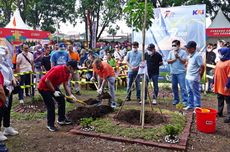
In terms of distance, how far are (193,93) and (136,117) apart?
1.81 meters

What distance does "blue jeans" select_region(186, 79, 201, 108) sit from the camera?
25.0 feet

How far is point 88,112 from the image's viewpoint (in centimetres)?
730

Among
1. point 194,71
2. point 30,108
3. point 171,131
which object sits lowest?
point 30,108

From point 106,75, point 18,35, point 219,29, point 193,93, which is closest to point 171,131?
point 193,93

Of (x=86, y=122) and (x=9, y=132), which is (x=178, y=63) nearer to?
(x=86, y=122)

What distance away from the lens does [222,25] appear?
978 inches

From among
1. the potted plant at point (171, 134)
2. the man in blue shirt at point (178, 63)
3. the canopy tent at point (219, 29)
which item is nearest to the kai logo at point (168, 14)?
the man in blue shirt at point (178, 63)

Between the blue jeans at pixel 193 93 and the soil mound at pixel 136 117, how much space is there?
130cm

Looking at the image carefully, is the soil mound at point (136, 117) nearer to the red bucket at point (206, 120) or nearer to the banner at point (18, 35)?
the red bucket at point (206, 120)

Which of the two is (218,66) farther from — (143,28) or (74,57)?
(74,57)

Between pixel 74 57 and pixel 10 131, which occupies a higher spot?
pixel 74 57

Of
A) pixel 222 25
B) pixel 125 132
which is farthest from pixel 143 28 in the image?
pixel 222 25

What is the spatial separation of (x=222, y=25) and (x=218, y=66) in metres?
19.5

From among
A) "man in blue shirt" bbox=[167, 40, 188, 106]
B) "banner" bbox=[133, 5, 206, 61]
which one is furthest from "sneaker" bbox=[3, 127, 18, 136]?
"banner" bbox=[133, 5, 206, 61]
